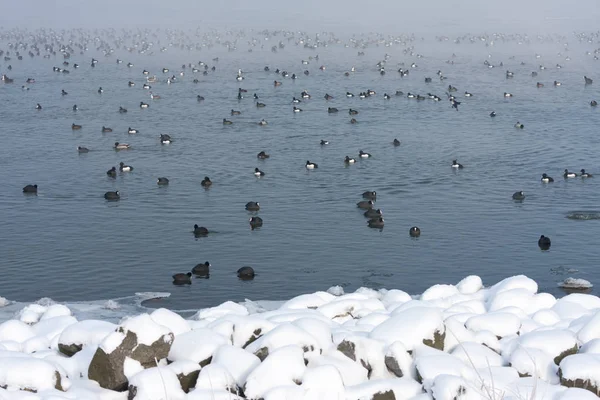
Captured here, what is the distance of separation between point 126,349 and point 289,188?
2989cm

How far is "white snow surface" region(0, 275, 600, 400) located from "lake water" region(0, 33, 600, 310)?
495 inches

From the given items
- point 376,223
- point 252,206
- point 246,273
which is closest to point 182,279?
point 246,273

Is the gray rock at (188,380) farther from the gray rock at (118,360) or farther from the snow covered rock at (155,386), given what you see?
the gray rock at (118,360)

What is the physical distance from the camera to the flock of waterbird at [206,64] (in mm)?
40062

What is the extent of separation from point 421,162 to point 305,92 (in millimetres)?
23944

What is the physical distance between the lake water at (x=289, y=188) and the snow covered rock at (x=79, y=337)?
40.7ft

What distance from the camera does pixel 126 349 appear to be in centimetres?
1452

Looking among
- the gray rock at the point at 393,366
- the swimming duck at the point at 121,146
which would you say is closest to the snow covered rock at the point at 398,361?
the gray rock at the point at 393,366

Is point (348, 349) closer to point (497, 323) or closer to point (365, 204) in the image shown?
point (497, 323)

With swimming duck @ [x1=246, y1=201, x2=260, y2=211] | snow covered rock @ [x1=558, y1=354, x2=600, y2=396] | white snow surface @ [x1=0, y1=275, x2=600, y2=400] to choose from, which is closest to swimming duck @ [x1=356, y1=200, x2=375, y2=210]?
swimming duck @ [x1=246, y1=201, x2=260, y2=211]

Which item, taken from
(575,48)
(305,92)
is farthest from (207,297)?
(575,48)

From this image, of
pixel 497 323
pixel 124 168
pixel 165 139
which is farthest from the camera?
pixel 165 139

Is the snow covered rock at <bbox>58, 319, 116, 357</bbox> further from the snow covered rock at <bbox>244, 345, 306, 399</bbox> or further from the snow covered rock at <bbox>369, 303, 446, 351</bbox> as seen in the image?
the snow covered rock at <bbox>369, 303, 446, 351</bbox>

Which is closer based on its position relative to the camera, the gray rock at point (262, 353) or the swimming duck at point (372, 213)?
the gray rock at point (262, 353)
